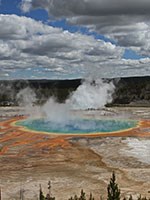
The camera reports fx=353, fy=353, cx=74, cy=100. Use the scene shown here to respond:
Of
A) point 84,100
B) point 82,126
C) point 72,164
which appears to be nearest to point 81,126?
point 82,126

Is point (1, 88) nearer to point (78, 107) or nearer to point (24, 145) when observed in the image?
point (78, 107)

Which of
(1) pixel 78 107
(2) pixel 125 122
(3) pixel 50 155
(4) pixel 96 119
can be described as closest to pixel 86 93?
(1) pixel 78 107

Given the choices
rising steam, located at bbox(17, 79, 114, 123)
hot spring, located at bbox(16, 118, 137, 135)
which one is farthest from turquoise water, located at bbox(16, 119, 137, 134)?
rising steam, located at bbox(17, 79, 114, 123)

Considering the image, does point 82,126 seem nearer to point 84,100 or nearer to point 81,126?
point 81,126

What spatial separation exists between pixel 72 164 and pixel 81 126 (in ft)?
56.7

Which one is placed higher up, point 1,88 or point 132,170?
point 1,88

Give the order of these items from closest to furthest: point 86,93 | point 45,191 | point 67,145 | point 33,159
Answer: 1. point 45,191
2. point 33,159
3. point 67,145
4. point 86,93

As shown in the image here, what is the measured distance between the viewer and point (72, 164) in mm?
19844

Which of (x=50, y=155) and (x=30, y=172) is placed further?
(x=50, y=155)

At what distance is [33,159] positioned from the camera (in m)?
Answer: 21.0

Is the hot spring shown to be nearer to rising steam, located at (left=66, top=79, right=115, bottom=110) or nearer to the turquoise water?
the turquoise water

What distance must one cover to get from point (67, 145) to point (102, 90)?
34.5 meters

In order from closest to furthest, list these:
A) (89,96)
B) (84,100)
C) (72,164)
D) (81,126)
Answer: (72,164), (81,126), (89,96), (84,100)

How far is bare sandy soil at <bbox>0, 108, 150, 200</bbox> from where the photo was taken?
15.8 metres
